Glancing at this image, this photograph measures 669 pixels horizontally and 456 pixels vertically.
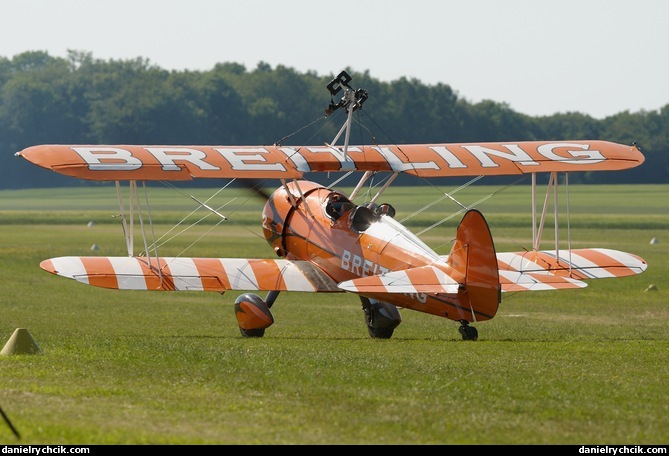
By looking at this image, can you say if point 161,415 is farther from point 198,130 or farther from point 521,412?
point 198,130

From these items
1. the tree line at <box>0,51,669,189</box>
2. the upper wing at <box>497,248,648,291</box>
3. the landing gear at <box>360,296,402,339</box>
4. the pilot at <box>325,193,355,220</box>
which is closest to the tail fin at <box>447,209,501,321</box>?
the landing gear at <box>360,296,402,339</box>

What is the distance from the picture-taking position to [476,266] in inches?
544

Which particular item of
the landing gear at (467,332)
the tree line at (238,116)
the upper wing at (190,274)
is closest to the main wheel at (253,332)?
the upper wing at (190,274)

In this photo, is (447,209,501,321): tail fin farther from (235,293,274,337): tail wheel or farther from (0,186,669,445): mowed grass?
(235,293,274,337): tail wheel

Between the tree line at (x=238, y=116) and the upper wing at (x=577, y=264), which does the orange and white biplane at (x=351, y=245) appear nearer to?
the upper wing at (x=577, y=264)

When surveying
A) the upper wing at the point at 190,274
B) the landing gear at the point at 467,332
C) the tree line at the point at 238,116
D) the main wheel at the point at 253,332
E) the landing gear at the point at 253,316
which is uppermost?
the upper wing at the point at 190,274

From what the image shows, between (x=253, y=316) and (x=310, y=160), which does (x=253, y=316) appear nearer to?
(x=253, y=316)

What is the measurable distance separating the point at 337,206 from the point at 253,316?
5.83ft

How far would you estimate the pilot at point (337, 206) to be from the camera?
54.0ft

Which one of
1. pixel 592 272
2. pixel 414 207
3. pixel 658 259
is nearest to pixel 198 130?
pixel 414 207

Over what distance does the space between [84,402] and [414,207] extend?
57.6 metres

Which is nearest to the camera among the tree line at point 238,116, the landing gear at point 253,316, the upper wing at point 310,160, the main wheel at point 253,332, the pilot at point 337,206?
the upper wing at point 310,160

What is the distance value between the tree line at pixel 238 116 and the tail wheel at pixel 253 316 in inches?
3156

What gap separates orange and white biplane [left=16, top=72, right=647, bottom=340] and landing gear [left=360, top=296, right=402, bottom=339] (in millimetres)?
14
